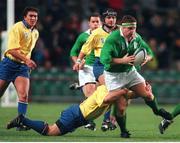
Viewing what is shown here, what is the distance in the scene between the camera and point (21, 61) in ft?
53.5

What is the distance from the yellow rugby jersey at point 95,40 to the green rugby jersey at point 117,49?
254 cm

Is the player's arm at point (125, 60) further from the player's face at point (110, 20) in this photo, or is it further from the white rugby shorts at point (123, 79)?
the player's face at point (110, 20)

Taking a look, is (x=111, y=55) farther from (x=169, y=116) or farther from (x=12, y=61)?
(x=12, y=61)

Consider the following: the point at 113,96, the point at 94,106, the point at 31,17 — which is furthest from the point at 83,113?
the point at 31,17

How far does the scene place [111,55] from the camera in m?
14.2

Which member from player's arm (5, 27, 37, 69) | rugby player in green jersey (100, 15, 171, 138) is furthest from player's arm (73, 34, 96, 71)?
rugby player in green jersey (100, 15, 171, 138)

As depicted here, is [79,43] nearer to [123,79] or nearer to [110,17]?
[110,17]

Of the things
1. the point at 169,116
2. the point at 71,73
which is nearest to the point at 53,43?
the point at 71,73

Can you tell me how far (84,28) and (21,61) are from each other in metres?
12.1

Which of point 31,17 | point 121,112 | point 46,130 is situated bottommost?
point 46,130

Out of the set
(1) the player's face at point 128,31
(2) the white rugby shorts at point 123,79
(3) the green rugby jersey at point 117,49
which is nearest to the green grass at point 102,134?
(2) the white rugby shorts at point 123,79

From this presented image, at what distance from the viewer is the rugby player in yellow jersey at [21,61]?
16234 mm

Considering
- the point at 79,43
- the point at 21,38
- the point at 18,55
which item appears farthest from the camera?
the point at 79,43

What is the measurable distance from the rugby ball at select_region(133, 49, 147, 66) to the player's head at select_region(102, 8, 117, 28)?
267 centimetres
